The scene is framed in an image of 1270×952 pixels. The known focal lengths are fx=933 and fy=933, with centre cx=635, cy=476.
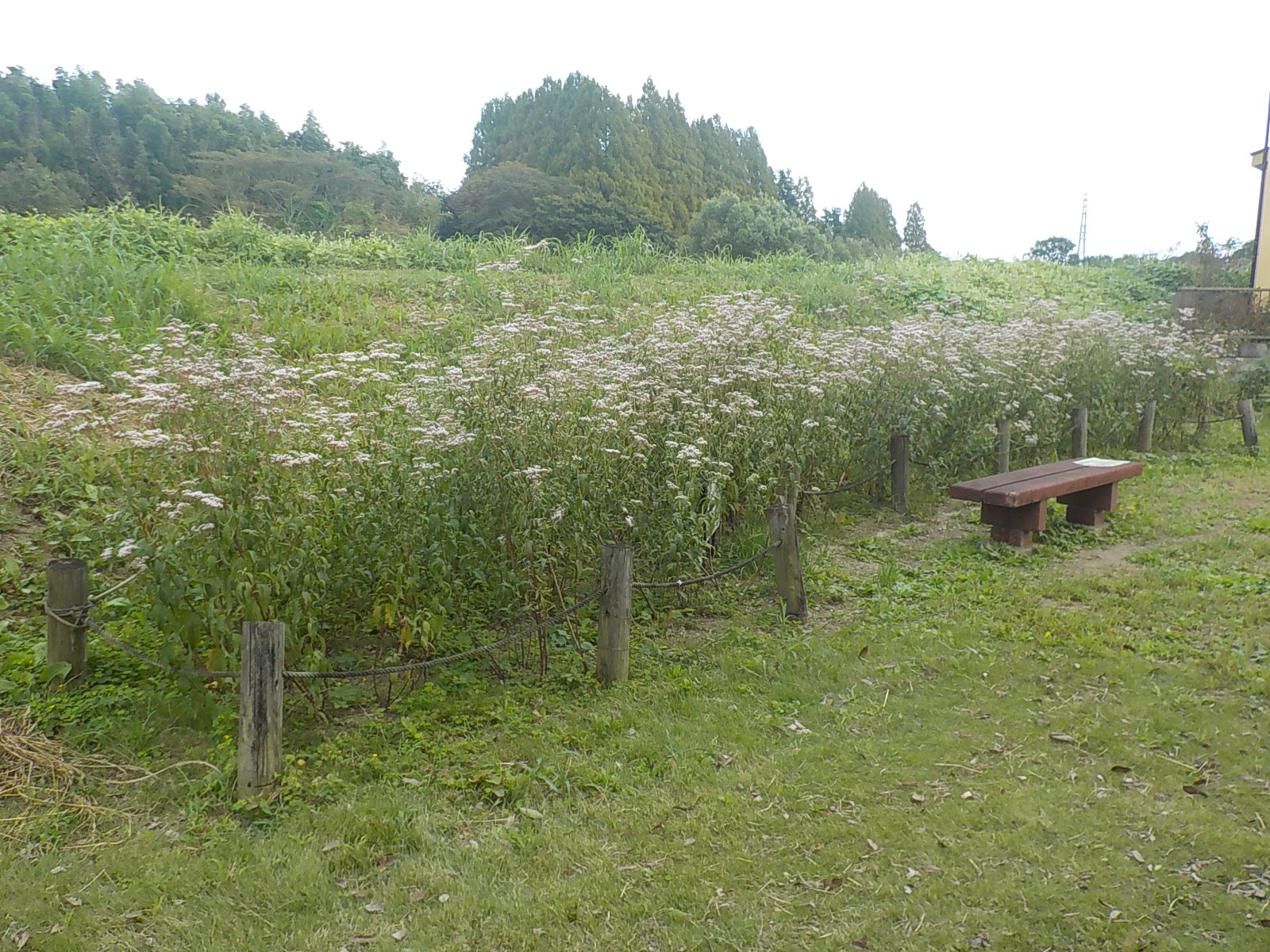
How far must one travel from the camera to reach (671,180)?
25.6 m

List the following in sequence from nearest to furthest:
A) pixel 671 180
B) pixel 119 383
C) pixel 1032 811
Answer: pixel 1032 811, pixel 119 383, pixel 671 180

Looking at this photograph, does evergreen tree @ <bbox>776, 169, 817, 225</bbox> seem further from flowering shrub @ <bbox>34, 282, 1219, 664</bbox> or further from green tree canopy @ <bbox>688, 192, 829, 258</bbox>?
flowering shrub @ <bbox>34, 282, 1219, 664</bbox>

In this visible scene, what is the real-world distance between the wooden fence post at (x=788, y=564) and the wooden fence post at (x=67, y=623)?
11.7 feet

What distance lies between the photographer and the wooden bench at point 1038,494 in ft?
22.2

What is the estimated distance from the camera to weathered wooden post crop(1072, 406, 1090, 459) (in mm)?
9836

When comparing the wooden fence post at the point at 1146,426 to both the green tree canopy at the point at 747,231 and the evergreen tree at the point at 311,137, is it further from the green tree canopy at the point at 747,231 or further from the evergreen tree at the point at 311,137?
the evergreen tree at the point at 311,137

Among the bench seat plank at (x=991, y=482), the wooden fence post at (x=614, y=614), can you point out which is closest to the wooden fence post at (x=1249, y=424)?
the bench seat plank at (x=991, y=482)

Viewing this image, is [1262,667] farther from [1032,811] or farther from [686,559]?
[686,559]

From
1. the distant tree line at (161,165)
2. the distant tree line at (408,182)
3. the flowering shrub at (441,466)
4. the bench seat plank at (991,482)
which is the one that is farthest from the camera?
the distant tree line at (161,165)

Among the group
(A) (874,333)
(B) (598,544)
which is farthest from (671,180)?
(B) (598,544)

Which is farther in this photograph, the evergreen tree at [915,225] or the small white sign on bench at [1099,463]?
the evergreen tree at [915,225]

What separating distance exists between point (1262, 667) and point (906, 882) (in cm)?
285

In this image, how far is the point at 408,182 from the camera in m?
29.1

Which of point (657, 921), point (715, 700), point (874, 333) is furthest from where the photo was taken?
point (874, 333)
